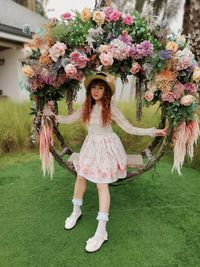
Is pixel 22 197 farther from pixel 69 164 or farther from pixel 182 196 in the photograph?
pixel 182 196

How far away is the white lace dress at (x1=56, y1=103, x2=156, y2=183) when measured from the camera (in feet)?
11.9

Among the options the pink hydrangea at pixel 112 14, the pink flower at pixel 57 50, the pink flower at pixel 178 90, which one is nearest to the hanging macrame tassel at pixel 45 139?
the pink flower at pixel 57 50

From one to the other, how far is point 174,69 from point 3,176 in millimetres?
3018

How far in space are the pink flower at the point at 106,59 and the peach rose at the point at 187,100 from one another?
707 mm

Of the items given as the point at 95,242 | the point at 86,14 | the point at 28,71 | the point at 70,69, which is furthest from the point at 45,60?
the point at 95,242

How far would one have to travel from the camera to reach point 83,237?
3.55 meters

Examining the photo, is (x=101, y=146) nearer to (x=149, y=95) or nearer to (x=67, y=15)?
(x=149, y=95)

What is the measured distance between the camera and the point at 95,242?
11.0ft

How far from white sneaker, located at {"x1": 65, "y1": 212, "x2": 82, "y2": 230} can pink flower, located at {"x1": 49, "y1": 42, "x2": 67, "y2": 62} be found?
158cm

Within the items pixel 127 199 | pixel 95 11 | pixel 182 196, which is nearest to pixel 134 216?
pixel 127 199

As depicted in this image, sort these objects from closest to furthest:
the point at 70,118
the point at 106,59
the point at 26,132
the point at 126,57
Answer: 1. the point at 106,59
2. the point at 126,57
3. the point at 70,118
4. the point at 26,132

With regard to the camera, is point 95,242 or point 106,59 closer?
point 106,59

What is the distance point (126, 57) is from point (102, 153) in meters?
0.96

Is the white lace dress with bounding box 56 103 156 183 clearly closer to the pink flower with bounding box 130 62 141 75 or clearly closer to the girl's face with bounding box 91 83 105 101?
the girl's face with bounding box 91 83 105 101
